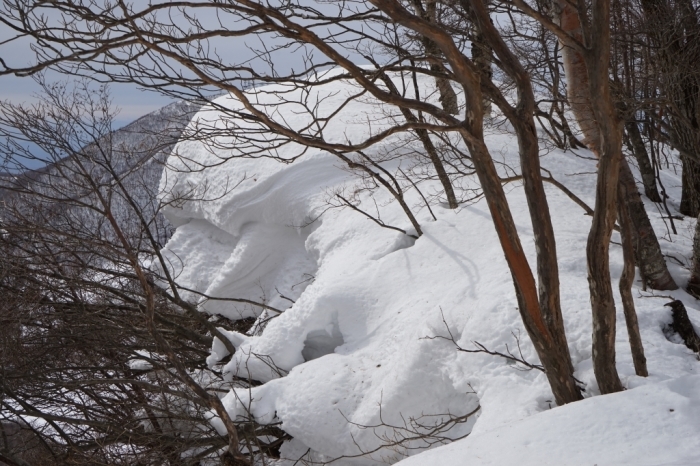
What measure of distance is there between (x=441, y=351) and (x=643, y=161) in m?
5.43

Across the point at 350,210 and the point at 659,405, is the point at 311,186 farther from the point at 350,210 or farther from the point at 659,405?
the point at 659,405

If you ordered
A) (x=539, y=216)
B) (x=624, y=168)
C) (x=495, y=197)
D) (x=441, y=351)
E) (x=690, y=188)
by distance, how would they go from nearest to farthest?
1. (x=495, y=197)
2. (x=539, y=216)
3. (x=441, y=351)
4. (x=624, y=168)
5. (x=690, y=188)

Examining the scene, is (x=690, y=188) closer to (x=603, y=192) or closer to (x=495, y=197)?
(x=603, y=192)

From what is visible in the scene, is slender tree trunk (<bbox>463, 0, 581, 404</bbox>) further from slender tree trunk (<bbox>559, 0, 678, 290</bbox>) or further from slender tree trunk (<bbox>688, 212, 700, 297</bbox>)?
slender tree trunk (<bbox>688, 212, 700, 297</bbox>)

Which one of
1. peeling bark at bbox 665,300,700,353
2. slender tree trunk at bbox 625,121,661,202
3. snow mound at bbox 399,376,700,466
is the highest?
slender tree trunk at bbox 625,121,661,202

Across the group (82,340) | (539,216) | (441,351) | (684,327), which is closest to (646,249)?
(684,327)

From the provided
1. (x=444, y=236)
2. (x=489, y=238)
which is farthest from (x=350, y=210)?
(x=489, y=238)

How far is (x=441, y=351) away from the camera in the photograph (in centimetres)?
568

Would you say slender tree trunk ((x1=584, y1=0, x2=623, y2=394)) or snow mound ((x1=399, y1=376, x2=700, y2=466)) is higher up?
slender tree trunk ((x1=584, y1=0, x2=623, y2=394))

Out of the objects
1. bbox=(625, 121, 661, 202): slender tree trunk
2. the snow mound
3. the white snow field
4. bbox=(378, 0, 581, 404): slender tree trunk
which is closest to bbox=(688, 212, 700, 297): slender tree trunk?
the white snow field

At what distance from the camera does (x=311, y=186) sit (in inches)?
409

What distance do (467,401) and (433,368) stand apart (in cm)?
46

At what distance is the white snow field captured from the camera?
10.6 feet

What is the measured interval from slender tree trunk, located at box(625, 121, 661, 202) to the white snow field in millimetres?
715
